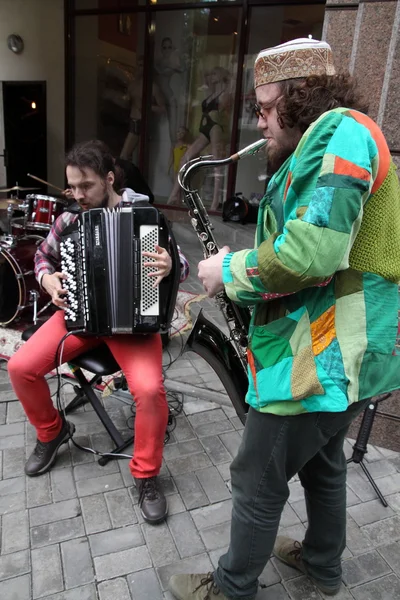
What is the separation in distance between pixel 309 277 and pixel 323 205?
174mm

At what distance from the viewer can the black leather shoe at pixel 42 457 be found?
240 centimetres

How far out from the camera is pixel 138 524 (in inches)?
84.8

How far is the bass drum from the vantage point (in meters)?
3.96

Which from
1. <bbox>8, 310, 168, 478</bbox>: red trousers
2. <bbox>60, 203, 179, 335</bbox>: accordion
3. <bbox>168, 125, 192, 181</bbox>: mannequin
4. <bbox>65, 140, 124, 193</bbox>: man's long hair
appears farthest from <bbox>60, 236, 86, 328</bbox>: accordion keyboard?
<bbox>168, 125, 192, 181</bbox>: mannequin

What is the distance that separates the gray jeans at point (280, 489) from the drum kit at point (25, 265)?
9.69 ft

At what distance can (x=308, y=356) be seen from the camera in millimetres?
1334

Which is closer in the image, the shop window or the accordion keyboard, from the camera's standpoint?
the accordion keyboard

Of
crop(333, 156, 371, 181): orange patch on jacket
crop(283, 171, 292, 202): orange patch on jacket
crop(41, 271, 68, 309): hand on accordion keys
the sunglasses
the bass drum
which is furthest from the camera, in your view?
the bass drum

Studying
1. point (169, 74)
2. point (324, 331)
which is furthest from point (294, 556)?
point (169, 74)

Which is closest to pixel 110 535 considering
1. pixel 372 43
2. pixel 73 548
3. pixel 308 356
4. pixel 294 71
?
pixel 73 548

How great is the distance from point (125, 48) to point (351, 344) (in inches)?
338

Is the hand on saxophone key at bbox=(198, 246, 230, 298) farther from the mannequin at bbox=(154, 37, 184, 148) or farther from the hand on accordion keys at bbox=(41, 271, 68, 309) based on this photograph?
the mannequin at bbox=(154, 37, 184, 148)

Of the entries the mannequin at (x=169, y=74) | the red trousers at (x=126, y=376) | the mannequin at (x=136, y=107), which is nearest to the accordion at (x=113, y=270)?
the red trousers at (x=126, y=376)

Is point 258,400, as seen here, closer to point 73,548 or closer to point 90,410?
point 73,548
